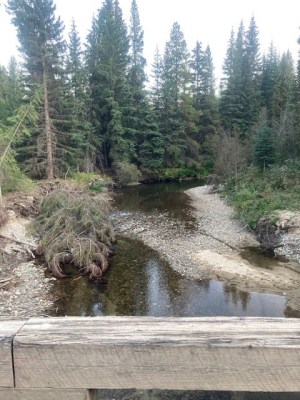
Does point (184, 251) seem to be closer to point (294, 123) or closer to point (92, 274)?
point (92, 274)

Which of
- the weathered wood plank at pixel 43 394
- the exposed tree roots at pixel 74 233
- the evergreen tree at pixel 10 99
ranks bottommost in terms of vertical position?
the exposed tree roots at pixel 74 233

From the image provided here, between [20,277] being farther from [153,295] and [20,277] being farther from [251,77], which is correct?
[251,77]

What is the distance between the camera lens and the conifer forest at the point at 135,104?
22938 mm

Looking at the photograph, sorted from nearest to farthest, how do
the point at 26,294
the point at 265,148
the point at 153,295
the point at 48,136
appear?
the point at 26,294 → the point at 153,295 → the point at 48,136 → the point at 265,148

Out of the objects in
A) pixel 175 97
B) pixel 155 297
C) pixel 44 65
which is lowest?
pixel 155 297

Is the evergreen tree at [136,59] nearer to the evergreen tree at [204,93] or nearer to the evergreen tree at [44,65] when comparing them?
the evergreen tree at [204,93]

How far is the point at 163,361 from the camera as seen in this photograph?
1.09m

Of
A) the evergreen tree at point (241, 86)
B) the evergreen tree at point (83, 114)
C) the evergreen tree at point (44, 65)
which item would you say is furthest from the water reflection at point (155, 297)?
the evergreen tree at point (241, 86)

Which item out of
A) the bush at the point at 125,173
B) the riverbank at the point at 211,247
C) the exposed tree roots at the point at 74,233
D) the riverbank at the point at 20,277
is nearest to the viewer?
Answer: the riverbank at the point at 20,277

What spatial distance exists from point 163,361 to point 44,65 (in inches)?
997

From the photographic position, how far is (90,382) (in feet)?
3.64

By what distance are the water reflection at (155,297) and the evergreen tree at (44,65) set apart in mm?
14196

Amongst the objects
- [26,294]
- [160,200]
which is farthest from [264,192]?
[26,294]

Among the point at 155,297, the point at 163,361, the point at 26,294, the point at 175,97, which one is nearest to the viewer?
the point at 163,361
